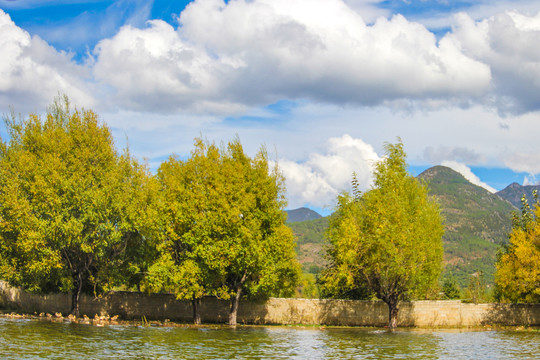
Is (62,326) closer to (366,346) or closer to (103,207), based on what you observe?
(103,207)

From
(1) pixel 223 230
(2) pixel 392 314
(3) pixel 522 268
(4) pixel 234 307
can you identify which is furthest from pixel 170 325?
(3) pixel 522 268

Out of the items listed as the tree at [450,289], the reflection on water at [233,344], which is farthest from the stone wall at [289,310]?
the tree at [450,289]

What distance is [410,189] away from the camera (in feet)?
187

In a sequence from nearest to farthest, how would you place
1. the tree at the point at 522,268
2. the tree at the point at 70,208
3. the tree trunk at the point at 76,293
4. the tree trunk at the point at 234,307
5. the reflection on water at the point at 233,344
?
the reflection on water at the point at 233,344
the tree at the point at 70,208
the tree trunk at the point at 234,307
the tree trunk at the point at 76,293
the tree at the point at 522,268

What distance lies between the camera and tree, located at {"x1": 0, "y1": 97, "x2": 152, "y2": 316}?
48312mm

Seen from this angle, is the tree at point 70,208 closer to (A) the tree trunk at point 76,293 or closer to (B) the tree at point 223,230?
(A) the tree trunk at point 76,293

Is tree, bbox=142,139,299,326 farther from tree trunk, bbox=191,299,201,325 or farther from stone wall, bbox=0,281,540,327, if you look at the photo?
stone wall, bbox=0,281,540,327

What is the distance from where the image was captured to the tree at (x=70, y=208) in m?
48.3

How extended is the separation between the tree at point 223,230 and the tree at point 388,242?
229 inches

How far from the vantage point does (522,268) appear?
5772 cm

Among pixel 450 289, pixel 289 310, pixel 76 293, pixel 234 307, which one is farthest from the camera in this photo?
pixel 450 289

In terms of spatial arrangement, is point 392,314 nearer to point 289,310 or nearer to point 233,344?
point 289,310

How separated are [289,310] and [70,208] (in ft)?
83.4

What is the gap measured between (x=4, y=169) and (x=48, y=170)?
6.09m
